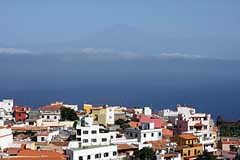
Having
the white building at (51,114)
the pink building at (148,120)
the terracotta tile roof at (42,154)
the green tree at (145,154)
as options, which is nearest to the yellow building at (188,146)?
the pink building at (148,120)

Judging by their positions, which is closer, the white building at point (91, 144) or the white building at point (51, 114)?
the white building at point (91, 144)

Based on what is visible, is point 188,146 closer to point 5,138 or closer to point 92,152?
point 92,152

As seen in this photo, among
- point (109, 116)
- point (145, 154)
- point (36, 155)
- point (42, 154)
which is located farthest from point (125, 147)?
point (109, 116)

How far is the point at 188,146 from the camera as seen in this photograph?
1415 inches

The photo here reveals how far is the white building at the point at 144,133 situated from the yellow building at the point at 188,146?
1.24 m

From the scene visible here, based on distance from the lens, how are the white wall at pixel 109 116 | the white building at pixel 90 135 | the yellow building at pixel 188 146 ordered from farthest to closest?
the white wall at pixel 109 116
the yellow building at pixel 188 146
the white building at pixel 90 135

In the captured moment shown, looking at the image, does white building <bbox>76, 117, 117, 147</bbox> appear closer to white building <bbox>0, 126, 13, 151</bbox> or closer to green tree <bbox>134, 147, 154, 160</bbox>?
green tree <bbox>134, 147, 154, 160</bbox>

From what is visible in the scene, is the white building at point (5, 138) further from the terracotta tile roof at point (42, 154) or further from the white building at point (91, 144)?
the white building at point (91, 144)

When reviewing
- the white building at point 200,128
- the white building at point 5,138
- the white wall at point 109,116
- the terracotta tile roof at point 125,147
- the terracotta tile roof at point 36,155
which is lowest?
the terracotta tile roof at point 36,155

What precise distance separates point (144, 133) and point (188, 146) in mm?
2791

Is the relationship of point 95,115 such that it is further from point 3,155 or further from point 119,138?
point 3,155

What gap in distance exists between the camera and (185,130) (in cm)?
4112

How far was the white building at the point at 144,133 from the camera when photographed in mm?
36688

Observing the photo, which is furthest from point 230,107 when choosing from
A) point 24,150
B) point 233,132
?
point 24,150
